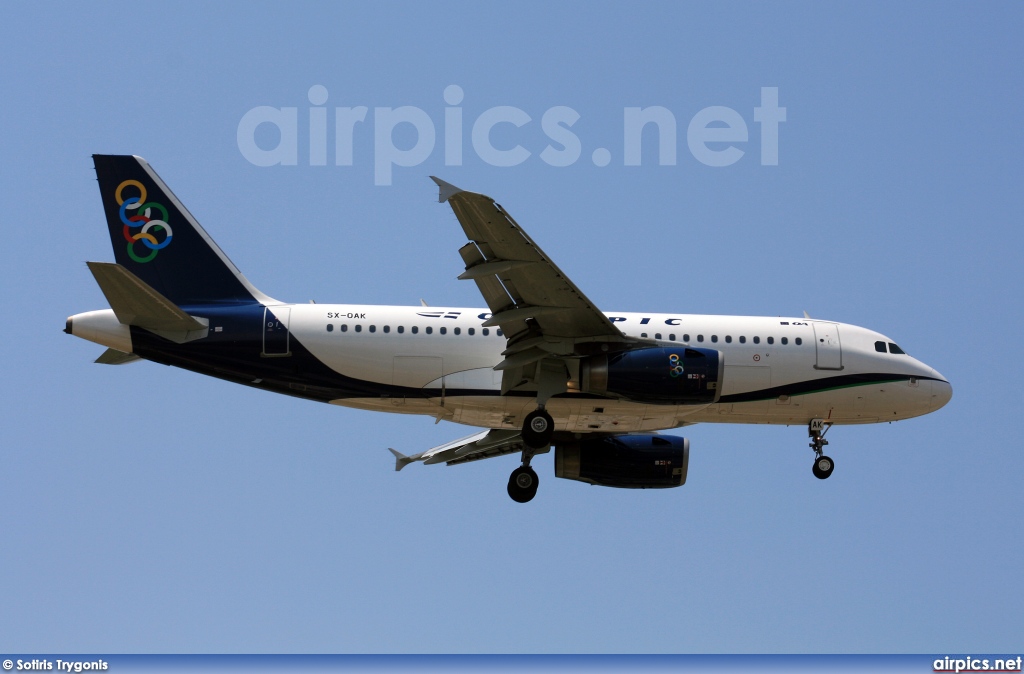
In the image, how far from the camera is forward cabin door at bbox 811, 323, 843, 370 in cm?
3234

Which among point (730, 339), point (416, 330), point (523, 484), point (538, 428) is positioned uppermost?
point (416, 330)

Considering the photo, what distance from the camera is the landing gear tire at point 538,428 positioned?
3081cm

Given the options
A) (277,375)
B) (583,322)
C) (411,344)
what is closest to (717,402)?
(583,322)

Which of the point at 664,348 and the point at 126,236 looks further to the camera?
the point at 126,236

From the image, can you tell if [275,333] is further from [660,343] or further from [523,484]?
[660,343]

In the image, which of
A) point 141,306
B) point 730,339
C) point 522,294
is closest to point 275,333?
point 141,306

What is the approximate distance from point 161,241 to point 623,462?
1204 cm

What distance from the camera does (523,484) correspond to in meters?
32.6

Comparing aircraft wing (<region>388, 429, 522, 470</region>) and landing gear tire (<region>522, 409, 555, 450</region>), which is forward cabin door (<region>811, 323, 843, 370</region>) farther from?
aircraft wing (<region>388, 429, 522, 470</region>)

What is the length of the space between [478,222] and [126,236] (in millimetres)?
9614

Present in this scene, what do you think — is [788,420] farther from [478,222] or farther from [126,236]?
[126,236]

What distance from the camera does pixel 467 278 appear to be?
27766 millimetres

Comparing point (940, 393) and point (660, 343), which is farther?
point (940, 393)

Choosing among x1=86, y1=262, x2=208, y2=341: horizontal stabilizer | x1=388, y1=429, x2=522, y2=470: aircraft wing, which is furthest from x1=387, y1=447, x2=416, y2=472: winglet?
x1=86, y1=262, x2=208, y2=341: horizontal stabilizer
